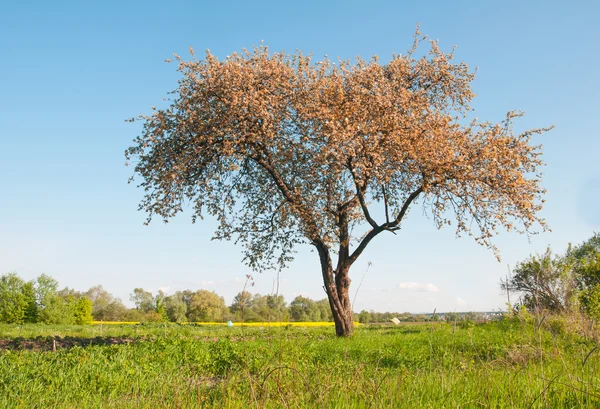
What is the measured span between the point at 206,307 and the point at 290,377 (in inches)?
2641

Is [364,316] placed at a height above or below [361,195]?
below

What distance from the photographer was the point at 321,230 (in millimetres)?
20688

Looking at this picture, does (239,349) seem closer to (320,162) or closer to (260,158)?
(320,162)

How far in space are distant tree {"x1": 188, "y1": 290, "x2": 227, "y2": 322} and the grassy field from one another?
54.1m

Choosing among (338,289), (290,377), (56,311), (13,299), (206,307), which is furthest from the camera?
(206,307)

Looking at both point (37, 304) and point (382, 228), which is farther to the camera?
point (37, 304)

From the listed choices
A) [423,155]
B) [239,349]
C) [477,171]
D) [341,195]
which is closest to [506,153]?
[477,171]

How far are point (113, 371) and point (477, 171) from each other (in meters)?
15.4

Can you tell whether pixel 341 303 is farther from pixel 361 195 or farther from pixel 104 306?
pixel 104 306

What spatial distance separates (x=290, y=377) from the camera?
7383 millimetres

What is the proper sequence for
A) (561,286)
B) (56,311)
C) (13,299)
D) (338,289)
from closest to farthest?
(338,289) < (561,286) < (56,311) < (13,299)

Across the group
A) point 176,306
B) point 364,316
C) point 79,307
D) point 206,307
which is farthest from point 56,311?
point 364,316

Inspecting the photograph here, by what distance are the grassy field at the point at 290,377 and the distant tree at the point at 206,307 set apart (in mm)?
54080

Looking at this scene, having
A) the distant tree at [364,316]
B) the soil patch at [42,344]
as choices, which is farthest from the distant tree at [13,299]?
the soil patch at [42,344]
